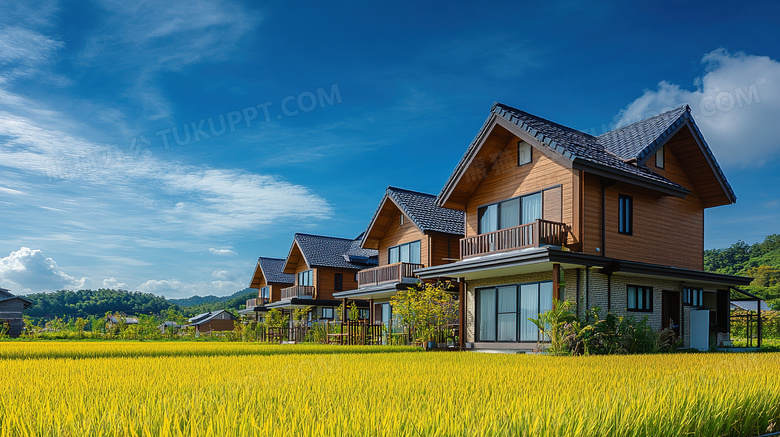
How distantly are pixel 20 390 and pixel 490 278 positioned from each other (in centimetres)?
1755

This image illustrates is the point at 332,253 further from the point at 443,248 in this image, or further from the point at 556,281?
the point at 556,281

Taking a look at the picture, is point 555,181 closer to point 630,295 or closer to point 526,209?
point 526,209

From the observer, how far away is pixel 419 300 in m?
22.4

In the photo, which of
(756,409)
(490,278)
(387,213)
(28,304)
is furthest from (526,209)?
(28,304)

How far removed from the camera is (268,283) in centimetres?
4959

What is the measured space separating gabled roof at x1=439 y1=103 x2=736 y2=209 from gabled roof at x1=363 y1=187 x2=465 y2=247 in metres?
5.24

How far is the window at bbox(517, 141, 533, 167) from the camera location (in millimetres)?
20516

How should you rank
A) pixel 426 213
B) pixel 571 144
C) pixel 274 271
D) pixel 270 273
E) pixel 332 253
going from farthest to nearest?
pixel 274 271 → pixel 270 273 → pixel 332 253 → pixel 426 213 → pixel 571 144

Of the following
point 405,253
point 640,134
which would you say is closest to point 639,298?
point 640,134

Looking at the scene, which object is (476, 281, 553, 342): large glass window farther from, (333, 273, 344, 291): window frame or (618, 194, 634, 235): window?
(333, 273, 344, 291): window frame

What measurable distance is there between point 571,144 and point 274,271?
1437 inches

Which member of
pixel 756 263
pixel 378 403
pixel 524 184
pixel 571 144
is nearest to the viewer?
pixel 378 403

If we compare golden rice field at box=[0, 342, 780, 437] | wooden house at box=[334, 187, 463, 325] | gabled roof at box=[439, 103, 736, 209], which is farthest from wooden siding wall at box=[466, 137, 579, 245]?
golden rice field at box=[0, 342, 780, 437]

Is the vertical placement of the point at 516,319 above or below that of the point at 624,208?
below
